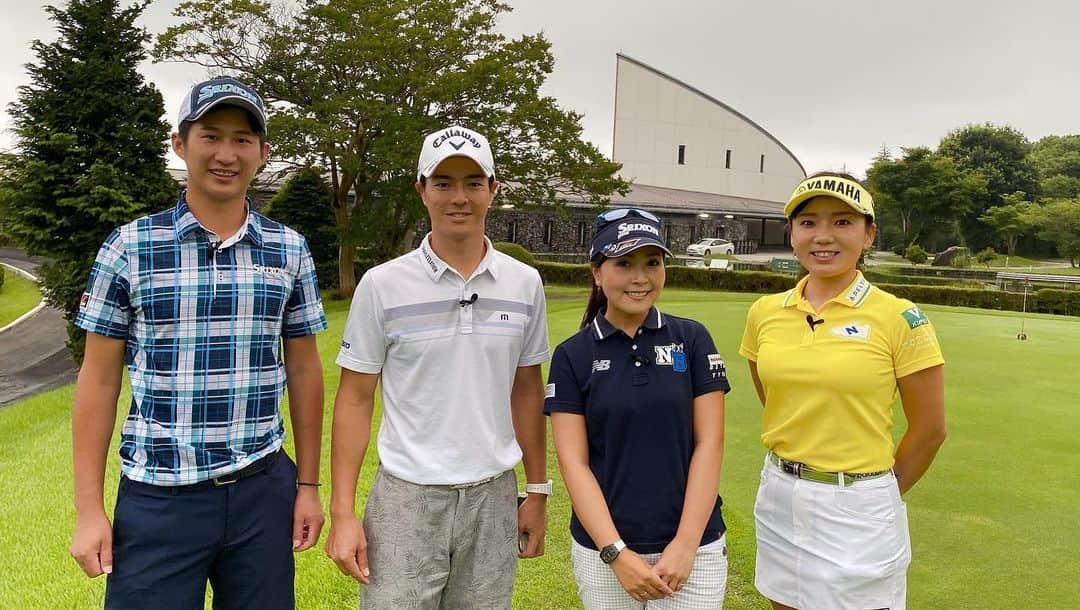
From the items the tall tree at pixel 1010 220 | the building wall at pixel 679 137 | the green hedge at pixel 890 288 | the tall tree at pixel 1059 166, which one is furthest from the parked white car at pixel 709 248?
the tall tree at pixel 1059 166

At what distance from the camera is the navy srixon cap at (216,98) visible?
84.0 inches

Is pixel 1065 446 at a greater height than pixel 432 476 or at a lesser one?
lesser

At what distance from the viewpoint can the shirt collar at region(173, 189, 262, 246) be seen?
83.8 inches

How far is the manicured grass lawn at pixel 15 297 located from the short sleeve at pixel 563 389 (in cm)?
2538

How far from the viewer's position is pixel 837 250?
2.45 metres

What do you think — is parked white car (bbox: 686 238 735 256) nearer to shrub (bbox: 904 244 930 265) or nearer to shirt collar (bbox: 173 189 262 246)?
shrub (bbox: 904 244 930 265)

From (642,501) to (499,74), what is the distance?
18512mm

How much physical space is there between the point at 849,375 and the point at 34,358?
72.3ft

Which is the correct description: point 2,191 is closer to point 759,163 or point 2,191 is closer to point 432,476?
point 432,476

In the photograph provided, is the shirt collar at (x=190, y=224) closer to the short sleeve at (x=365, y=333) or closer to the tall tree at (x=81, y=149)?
the short sleeve at (x=365, y=333)

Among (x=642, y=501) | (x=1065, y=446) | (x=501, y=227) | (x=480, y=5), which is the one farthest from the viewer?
(x=501, y=227)

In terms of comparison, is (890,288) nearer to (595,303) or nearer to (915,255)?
(915,255)

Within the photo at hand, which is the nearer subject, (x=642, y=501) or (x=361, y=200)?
(x=642, y=501)

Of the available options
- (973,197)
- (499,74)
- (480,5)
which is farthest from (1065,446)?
(973,197)
